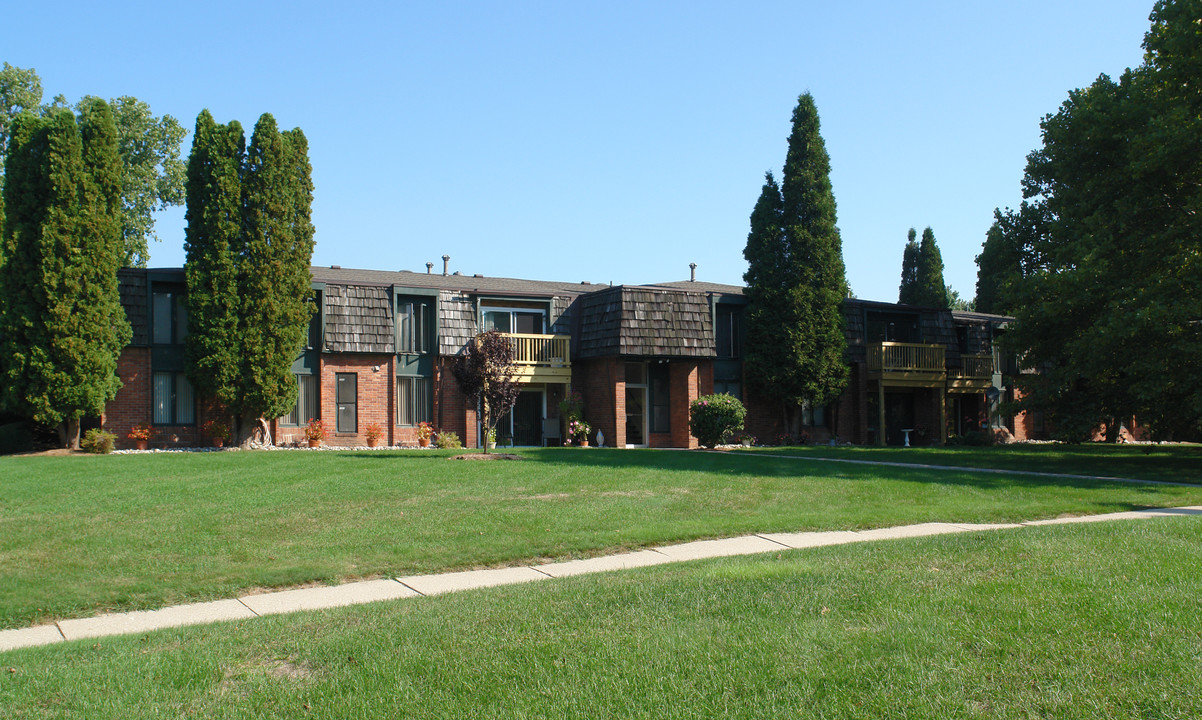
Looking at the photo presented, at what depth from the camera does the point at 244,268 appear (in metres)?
23.5

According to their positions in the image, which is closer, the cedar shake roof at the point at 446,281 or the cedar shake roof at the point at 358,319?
the cedar shake roof at the point at 358,319

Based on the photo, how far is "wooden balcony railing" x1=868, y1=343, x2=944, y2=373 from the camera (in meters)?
32.2

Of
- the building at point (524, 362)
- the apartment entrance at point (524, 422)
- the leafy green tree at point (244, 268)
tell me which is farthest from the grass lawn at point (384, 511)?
the apartment entrance at point (524, 422)

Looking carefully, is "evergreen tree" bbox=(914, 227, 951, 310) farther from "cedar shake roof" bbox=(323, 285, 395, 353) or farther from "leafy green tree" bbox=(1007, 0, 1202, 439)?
"cedar shake roof" bbox=(323, 285, 395, 353)

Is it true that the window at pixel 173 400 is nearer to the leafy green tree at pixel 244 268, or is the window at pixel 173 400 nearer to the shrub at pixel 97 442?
the leafy green tree at pixel 244 268

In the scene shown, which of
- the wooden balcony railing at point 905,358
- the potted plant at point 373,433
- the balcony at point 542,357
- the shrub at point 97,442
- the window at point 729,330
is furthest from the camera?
the wooden balcony railing at point 905,358

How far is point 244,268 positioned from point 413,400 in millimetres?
6283

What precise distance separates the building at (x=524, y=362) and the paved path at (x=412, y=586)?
17115mm

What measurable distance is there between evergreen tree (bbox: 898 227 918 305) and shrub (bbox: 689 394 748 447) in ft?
103

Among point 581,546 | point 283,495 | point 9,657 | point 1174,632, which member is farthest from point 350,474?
point 1174,632

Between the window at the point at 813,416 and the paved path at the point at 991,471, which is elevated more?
the window at the point at 813,416

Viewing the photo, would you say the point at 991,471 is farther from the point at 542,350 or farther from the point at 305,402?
the point at 305,402

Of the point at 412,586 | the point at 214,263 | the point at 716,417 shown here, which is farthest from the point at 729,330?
the point at 412,586

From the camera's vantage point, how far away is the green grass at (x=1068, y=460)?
59.2 ft
